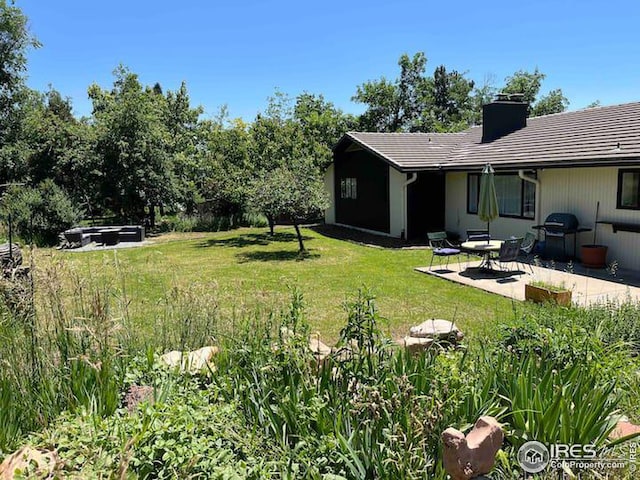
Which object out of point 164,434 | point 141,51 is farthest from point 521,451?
point 141,51

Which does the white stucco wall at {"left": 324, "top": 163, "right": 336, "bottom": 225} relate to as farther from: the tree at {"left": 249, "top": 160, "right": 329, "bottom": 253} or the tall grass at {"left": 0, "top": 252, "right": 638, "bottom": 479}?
the tall grass at {"left": 0, "top": 252, "right": 638, "bottom": 479}

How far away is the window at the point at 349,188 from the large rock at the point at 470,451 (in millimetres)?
16140

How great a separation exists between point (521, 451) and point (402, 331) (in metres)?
3.60

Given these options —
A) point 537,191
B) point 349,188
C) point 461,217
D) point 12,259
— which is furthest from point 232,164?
point 12,259

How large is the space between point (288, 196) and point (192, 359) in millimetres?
9170

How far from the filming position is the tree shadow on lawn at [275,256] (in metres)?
12.2

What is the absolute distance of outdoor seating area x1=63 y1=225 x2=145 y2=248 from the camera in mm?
14812

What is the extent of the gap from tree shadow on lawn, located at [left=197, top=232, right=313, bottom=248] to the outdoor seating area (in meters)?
2.59

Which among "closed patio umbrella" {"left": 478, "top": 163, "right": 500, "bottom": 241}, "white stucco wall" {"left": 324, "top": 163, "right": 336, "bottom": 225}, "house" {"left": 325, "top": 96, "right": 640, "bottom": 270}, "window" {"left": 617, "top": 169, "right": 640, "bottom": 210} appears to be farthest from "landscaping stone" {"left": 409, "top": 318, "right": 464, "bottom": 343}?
"white stucco wall" {"left": 324, "top": 163, "right": 336, "bottom": 225}

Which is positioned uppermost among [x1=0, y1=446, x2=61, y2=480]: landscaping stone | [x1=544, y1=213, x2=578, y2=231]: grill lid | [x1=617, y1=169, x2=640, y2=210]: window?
[x1=617, y1=169, x2=640, y2=210]: window

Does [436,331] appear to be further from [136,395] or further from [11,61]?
[11,61]

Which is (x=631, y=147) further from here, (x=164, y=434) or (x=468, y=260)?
(x=164, y=434)

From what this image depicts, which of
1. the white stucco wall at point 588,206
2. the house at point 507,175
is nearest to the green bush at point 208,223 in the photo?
the house at point 507,175

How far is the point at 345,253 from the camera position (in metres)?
13.0
